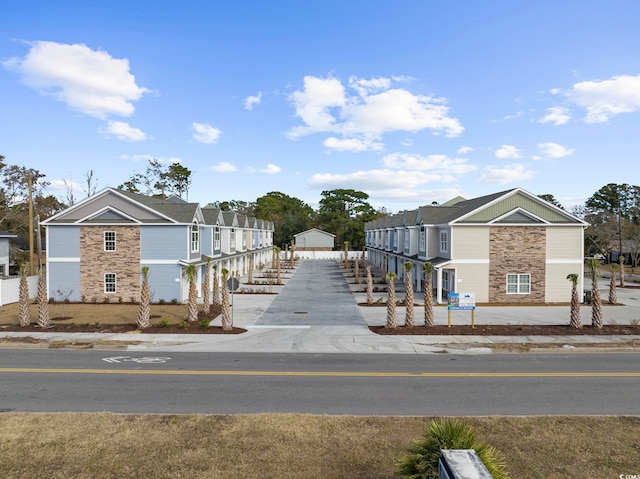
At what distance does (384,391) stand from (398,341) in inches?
292

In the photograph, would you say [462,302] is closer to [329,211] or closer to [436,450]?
[436,450]

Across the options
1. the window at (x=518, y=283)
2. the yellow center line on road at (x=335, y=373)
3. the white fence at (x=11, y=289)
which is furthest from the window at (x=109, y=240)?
the window at (x=518, y=283)

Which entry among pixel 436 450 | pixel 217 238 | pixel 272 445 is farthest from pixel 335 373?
pixel 217 238

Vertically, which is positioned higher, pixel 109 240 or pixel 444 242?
pixel 109 240

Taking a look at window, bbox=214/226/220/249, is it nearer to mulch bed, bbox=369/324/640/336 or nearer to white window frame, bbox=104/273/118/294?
white window frame, bbox=104/273/118/294

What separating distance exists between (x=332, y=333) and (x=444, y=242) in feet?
52.6

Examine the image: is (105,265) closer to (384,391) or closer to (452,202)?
(384,391)

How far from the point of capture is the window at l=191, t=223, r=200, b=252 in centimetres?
3334

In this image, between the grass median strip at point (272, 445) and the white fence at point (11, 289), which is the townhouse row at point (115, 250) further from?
the grass median strip at point (272, 445)

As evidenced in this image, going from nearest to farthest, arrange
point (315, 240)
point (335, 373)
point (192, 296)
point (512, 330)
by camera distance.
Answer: point (335, 373), point (512, 330), point (192, 296), point (315, 240)

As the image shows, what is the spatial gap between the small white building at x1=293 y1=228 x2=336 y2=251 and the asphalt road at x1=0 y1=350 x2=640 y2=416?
7376cm

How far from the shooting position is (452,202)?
48281 mm

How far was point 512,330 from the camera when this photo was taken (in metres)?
21.8

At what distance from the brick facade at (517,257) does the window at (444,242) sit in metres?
3.12
